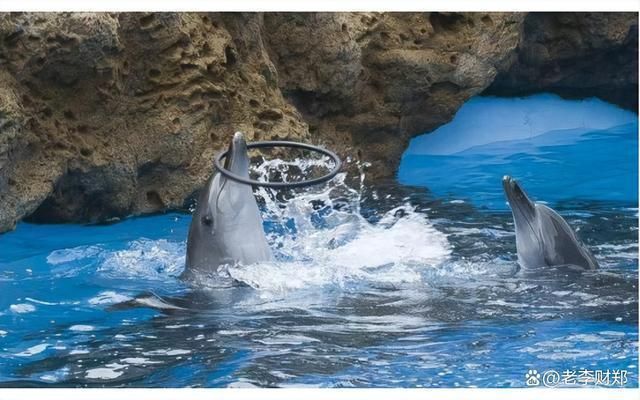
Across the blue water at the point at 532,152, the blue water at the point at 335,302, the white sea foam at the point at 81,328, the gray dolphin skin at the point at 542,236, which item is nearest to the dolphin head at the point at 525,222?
the gray dolphin skin at the point at 542,236

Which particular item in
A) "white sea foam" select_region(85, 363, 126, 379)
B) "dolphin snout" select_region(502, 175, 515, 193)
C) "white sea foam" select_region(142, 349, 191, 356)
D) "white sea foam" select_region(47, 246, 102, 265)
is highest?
"dolphin snout" select_region(502, 175, 515, 193)

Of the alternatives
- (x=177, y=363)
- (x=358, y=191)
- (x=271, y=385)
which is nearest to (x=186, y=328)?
(x=177, y=363)

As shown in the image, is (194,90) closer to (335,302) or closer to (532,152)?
(335,302)

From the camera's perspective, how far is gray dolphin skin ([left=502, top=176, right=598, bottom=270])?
5.89 m

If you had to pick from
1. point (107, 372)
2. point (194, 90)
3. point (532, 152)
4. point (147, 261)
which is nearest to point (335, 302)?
point (107, 372)

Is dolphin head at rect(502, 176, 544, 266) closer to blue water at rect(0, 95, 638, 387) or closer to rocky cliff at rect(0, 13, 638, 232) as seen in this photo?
blue water at rect(0, 95, 638, 387)

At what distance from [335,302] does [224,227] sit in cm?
77

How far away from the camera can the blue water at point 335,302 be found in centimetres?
470

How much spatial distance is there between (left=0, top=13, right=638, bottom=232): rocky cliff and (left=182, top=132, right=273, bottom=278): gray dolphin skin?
4.75ft

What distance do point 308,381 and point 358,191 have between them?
4.28m

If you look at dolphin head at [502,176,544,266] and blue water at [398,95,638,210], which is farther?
blue water at [398,95,638,210]

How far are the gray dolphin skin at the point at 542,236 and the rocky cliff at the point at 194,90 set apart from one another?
2406 mm

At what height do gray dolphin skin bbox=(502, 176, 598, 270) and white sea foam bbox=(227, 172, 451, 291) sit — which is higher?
gray dolphin skin bbox=(502, 176, 598, 270)

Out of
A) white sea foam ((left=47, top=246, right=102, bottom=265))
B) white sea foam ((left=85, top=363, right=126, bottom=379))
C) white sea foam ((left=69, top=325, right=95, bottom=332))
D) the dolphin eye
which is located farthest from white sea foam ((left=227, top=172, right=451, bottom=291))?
white sea foam ((left=85, top=363, right=126, bottom=379))
